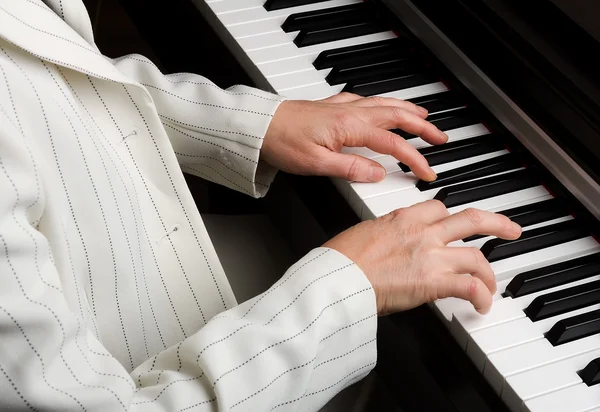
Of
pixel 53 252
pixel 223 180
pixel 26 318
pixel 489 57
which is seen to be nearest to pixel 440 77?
pixel 489 57

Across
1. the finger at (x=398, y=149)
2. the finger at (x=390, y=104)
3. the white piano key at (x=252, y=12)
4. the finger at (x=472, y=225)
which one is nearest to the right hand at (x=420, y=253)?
the finger at (x=472, y=225)

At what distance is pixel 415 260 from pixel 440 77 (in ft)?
1.47

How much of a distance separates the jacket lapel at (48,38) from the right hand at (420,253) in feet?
1.24

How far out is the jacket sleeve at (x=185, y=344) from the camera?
81cm

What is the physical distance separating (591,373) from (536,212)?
0.92 feet

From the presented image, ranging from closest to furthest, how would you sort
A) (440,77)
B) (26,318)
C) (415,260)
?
1. (26,318)
2. (415,260)
3. (440,77)

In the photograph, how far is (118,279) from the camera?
1068 millimetres

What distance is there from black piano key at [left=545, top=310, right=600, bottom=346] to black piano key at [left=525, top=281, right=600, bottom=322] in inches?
0.9

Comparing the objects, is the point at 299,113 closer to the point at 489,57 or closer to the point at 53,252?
the point at 489,57

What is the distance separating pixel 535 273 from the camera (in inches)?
42.2

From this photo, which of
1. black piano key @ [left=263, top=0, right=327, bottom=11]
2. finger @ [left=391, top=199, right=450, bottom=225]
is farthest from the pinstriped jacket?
black piano key @ [left=263, top=0, right=327, bottom=11]

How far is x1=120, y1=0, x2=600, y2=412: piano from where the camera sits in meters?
1.00

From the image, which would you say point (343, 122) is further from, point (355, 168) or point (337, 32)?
point (337, 32)

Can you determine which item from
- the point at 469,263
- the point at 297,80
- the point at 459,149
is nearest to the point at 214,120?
the point at 297,80
